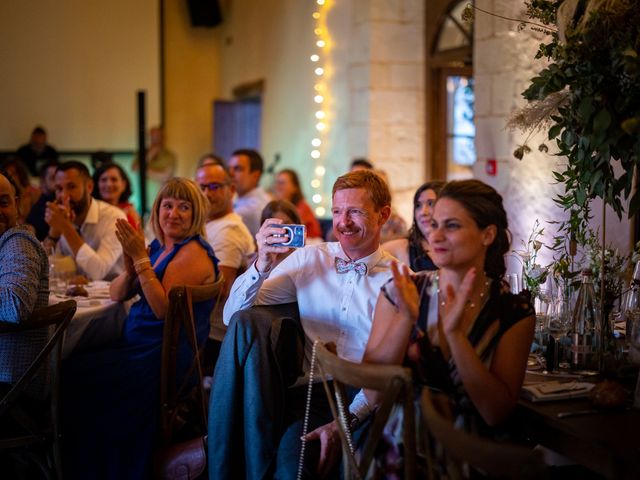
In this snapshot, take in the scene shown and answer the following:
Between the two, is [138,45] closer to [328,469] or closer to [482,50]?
[482,50]

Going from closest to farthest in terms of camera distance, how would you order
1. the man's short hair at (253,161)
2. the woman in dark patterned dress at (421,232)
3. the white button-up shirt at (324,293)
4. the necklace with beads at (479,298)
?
the necklace with beads at (479,298), the white button-up shirt at (324,293), the woman in dark patterned dress at (421,232), the man's short hair at (253,161)

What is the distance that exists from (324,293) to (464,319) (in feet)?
2.60

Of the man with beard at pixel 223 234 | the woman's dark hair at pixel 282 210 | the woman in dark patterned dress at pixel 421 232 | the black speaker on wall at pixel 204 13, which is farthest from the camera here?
the black speaker on wall at pixel 204 13

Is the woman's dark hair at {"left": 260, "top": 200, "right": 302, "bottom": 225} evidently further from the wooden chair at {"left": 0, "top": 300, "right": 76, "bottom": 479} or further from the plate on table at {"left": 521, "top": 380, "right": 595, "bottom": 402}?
the plate on table at {"left": 521, "top": 380, "right": 595, "bottom": 402}

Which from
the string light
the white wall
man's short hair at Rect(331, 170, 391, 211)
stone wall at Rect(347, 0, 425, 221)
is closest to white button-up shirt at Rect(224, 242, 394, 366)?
man's short hair at Rect(331, 170, 391, 211)

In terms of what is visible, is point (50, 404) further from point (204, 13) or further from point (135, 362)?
point (204, 13)

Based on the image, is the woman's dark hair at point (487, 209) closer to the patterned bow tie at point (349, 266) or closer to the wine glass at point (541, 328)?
the wine glass at point (541, 328)

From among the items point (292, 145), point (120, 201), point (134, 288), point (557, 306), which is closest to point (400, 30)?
point (292, 145)

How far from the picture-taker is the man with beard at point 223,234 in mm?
4526

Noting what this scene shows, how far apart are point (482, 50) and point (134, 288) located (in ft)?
9.98

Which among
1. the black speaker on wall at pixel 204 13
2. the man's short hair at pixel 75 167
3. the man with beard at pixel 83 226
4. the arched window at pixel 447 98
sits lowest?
the man with beard at pixel 83 226

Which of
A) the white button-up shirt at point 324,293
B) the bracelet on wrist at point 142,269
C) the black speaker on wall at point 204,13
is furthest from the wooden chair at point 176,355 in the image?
the black speaker on wall at point 204,13

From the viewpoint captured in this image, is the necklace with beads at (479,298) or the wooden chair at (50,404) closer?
the necklace with beads at (479,298)

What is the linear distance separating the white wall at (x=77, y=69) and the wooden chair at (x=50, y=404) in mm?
8364
